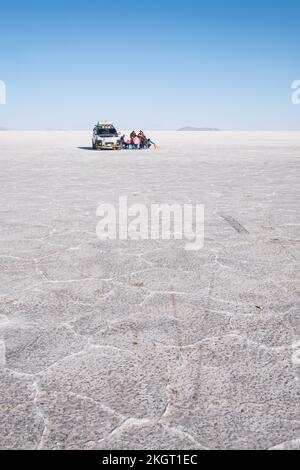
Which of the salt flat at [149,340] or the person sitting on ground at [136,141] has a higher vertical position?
the person sitting on ground at [136,141]

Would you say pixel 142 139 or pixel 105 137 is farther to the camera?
pixel 142 139

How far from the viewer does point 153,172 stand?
14070 millimetres

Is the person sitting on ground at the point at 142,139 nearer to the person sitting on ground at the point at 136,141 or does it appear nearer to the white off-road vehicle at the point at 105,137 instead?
the person sitting on ground at the point at 136,141

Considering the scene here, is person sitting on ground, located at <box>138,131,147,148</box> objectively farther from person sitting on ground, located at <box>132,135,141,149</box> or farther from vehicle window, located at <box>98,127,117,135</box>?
vehicle window, located at <box>98,127,117,135</box>

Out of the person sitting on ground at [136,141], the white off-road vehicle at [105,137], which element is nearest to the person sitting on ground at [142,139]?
the person sitting on ground at [136,141]

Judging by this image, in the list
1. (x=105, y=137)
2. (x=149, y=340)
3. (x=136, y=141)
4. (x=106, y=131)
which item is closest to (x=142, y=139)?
(x=136, y=141)

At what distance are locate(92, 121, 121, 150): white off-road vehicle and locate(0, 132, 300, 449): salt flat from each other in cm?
2113

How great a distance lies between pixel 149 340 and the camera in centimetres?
297

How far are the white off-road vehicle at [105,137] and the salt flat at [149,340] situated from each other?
2113cm

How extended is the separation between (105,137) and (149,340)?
25039 millimetres

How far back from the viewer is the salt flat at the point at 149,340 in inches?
83.8

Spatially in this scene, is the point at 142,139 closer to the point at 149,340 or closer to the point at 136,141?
the point at 136,141
